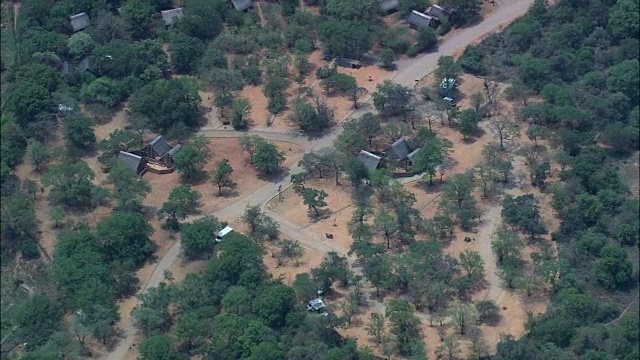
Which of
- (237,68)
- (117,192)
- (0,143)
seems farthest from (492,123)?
(0,143)

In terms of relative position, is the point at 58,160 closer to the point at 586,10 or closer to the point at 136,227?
the point at 136,227

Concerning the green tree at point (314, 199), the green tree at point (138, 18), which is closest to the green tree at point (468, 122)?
the green tree at point (314, 199)

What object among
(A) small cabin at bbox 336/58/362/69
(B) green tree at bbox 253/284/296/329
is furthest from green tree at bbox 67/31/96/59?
(B) green tree at bbox 253/284/296/329

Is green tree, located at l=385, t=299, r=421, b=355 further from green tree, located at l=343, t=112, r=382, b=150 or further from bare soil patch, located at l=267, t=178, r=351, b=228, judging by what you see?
green tree, located at l=343, t=112, r=382, b=150

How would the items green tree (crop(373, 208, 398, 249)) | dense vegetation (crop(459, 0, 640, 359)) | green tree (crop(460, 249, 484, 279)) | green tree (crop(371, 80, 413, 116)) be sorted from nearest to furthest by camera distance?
dense vegetation (crop(459, 0, 640, 359)) < green tree (crop(460, 249, 484, 279)) < green tree (crop(373, 208, 398, 249)) < green tree (crop(371, 80, 413, 116))

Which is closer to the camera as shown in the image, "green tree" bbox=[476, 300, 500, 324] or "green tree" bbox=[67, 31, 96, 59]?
"green tree" bbox=[476, 300, 500, 324]

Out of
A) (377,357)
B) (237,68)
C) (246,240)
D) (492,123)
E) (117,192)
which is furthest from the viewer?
(237,68)
